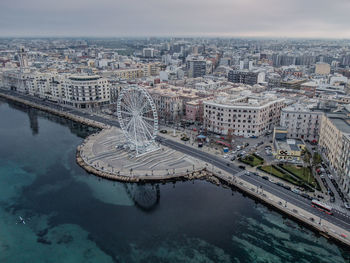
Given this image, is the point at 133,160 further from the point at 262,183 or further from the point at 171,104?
the point at 171,104

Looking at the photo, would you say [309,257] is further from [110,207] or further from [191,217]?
[110,207]

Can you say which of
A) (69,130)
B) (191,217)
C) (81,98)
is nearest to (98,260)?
(191,217)

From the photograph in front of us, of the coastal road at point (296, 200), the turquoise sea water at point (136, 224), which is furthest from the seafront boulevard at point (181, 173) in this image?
the turquoise sea water at point (136, 224)

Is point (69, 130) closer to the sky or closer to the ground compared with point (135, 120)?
closer to the ground

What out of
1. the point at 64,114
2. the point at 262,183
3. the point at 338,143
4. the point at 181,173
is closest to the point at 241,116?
the point at 338,143

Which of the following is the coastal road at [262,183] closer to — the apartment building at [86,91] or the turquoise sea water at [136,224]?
the turquoise sea water at [136,224]
